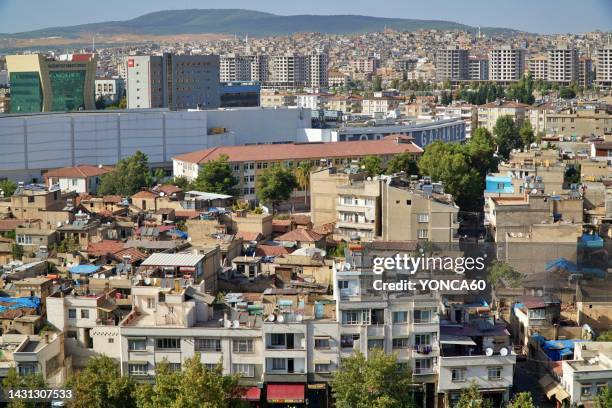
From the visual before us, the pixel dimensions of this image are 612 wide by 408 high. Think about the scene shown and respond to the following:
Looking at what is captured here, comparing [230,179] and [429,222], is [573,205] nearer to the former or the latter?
[429,222]

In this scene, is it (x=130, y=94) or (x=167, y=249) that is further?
(x=130, y=94)

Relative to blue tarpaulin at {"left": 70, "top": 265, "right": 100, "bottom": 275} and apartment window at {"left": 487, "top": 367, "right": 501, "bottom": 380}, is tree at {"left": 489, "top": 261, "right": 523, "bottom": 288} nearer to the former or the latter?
apartment window at {"left": 487, "top": 367, "right": 501, "bottom": 380}

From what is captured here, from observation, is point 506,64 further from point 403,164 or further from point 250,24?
point 250,24

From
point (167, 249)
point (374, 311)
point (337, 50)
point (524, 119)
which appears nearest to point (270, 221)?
point (167, 249)

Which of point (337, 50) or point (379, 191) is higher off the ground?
point (337, 50)

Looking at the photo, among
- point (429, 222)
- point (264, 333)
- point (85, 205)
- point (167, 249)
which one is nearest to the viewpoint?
point (264, 333)

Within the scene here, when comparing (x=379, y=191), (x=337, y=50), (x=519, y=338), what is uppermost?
(x=337, y=50)
